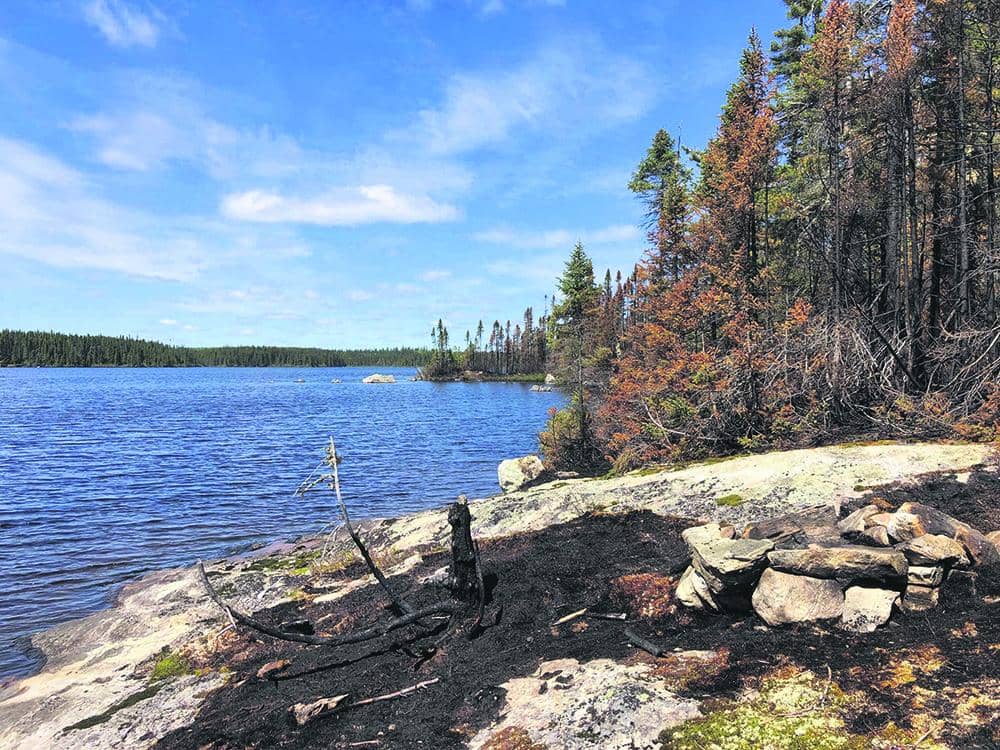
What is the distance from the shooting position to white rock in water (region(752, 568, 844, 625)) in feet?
18.7

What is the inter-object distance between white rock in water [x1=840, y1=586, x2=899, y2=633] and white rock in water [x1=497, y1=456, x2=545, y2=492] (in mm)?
17100

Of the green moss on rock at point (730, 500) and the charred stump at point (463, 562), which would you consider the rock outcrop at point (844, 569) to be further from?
the green moss on rock at point (730, 500)

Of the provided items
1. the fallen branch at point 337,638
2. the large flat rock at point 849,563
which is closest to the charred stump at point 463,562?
the fallen branch at point 337,638

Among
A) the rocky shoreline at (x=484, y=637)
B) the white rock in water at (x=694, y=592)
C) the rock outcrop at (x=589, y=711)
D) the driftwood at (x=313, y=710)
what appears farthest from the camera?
the white rock in water at (x=694, y=592)

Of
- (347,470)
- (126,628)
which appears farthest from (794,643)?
(347,470)

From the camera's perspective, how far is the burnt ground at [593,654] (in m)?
4.63

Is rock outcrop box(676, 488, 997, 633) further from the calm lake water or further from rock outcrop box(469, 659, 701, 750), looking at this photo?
the calm lake water

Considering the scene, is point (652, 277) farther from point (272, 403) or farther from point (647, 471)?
point (272, 403)

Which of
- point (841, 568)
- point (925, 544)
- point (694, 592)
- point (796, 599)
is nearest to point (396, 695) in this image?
point (694, 592)

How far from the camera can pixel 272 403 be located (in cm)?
6900

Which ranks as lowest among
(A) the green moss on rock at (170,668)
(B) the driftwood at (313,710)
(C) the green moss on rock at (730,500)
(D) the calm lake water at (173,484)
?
(D) the calm lake water at (173,484)

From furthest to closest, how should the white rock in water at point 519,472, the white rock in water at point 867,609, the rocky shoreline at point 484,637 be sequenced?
the white rock in water at point 519,472 < the white rock in water at point 867,609 < the rocky shoreline at point 484,637

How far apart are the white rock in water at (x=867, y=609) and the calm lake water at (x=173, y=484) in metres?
12.7

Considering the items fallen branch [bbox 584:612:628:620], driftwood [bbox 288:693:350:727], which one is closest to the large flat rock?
fallen branch [bbox 584:612:628:620]
